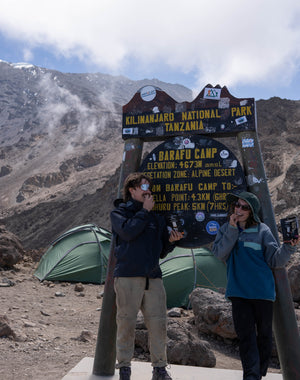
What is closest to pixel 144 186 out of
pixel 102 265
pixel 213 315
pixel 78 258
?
pixel 213 315

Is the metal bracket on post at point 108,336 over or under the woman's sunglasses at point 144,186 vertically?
under

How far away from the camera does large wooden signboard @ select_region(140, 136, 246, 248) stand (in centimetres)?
349

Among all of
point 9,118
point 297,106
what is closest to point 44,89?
point 9,118

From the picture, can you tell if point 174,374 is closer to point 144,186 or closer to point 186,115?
point 144,186

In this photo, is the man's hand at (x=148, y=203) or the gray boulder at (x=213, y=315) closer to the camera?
the man's hand at (x=148, y=203)

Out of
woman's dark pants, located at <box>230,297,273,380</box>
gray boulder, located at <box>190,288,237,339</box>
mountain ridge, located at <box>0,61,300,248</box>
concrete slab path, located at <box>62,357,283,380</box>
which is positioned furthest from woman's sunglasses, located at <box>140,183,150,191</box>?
mountain ridge, located at <box>0,61,300,248</box>

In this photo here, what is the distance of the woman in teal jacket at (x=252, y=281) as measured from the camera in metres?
2.75

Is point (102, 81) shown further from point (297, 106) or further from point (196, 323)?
point (196, 323)

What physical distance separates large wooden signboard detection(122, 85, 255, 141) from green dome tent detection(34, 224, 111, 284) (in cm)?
673

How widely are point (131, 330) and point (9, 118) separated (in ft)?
261

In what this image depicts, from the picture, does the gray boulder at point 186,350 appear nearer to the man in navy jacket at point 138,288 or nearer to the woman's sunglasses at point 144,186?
the man in navy jacket at point 138,288

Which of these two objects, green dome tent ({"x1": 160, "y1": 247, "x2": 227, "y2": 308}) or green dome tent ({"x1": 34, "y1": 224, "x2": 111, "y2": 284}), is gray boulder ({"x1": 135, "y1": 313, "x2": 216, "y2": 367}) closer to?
green dome tent ({"x1": 160, "y1": 247, "x2": 227, "y2": 308})

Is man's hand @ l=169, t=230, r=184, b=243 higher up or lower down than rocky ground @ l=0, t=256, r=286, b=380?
higher up

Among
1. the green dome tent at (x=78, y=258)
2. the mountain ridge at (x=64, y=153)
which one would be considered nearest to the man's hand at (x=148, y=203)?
the green dome tent at (x=78, y=258)
